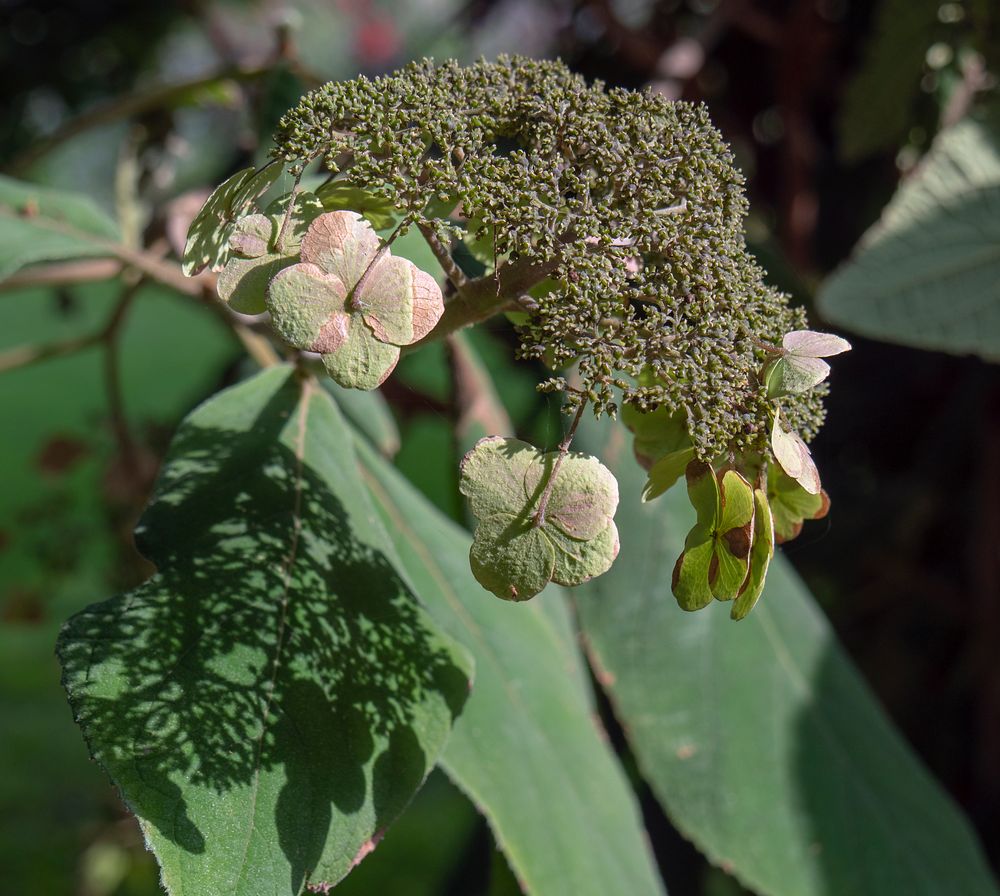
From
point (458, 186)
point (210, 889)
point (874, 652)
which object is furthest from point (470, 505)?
point (874, 652)

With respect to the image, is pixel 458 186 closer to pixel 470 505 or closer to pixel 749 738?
pixel 470 505

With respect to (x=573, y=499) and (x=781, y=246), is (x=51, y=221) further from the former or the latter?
(x=781, y=246)

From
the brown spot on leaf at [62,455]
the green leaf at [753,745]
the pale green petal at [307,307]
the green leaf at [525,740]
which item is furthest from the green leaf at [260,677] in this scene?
the brown spot on leaf at [62,455]

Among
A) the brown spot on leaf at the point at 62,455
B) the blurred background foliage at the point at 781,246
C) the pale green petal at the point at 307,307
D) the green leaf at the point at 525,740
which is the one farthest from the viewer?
the brown spot on leaf at the point at 62,455

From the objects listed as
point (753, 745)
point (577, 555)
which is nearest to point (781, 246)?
point (753, 745)

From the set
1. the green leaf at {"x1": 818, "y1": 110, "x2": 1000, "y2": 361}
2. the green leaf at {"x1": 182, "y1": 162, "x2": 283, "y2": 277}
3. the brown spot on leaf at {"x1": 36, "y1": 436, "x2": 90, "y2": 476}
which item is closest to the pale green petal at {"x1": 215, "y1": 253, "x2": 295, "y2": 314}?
the green leaf at {"x1": 182, "y1": 162, "x2": 283, "y2": 277}

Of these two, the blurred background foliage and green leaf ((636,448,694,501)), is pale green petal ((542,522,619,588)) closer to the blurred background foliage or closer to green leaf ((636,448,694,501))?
green leaf ((636,448,694,501))

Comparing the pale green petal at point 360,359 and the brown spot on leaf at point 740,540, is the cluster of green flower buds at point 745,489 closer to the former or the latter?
the brown spot on leaf at point 740,540
